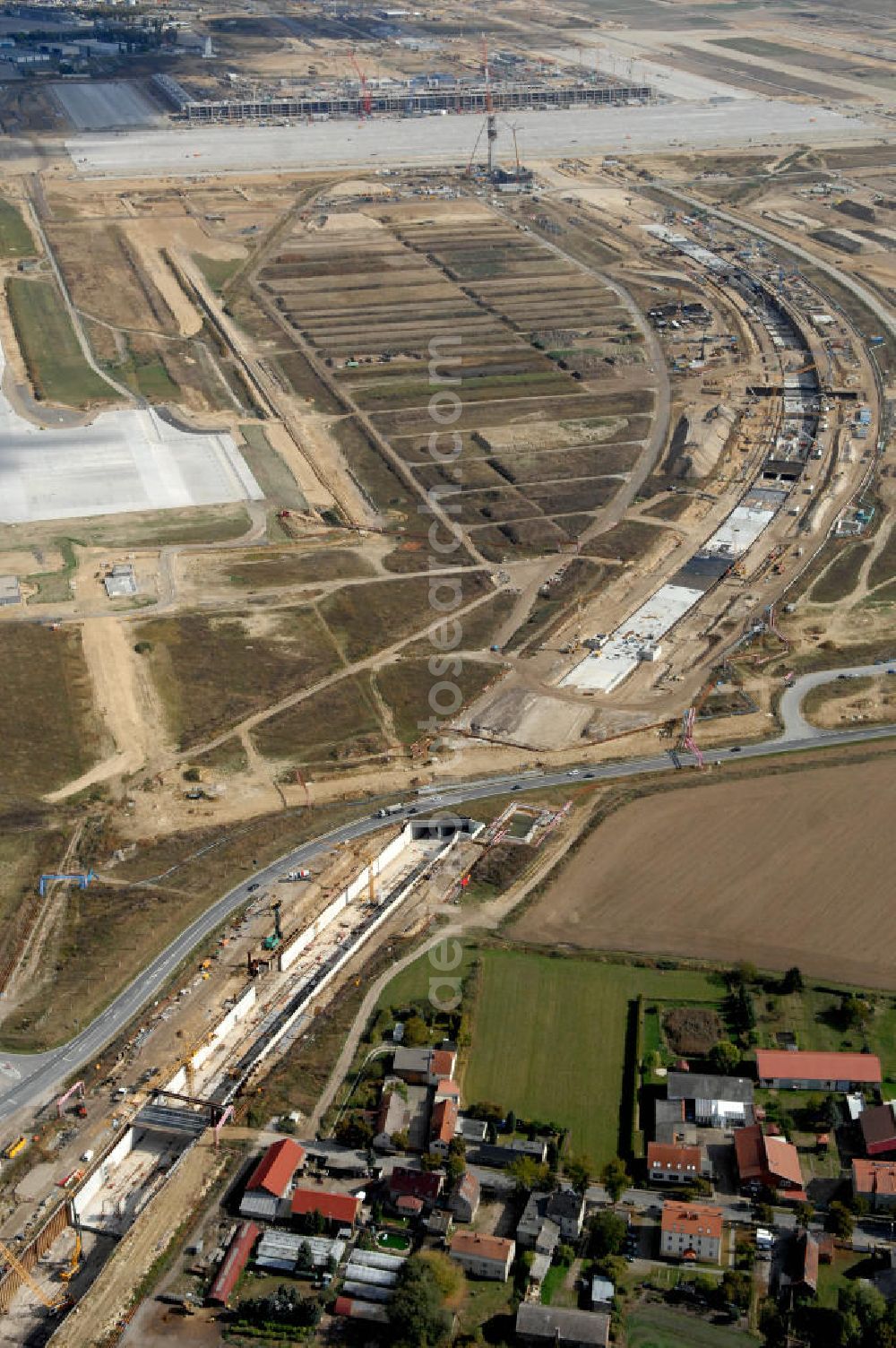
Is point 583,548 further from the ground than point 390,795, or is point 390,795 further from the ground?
point 583,548

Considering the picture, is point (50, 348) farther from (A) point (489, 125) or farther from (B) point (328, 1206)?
(B) point (328, 1206)

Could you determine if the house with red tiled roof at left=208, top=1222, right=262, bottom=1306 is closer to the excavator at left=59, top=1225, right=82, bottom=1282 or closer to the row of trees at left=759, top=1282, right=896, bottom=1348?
the excavator at left=59, top=1225, right=82, bottom=1282

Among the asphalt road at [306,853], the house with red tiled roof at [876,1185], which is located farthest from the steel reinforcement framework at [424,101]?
the house with red tiled roof at [876,1185]

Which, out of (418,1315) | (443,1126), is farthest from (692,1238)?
(418,1315)

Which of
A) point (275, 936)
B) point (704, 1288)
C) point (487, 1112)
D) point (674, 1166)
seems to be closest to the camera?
point (704, 1288)

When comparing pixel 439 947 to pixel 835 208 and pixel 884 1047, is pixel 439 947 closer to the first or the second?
pixel 884 1047

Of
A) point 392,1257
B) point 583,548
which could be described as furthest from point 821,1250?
point 583,548
